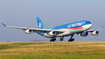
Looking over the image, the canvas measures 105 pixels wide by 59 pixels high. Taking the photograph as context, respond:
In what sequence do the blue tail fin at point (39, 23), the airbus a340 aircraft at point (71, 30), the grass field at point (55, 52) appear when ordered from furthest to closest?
1. the blue tail fin at point (39, 23)
2. the airbus a340 aircraft at point (71, 30)
3. the grass field at point (55, 52)

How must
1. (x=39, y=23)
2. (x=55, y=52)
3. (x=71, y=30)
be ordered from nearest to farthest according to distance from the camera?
(x=55, y=52) < (x=71, y=30) < (x=39, y=23)

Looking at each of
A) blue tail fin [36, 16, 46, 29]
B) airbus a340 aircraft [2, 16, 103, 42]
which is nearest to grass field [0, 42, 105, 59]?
airbus a340 aircraft [2, 16, 103, 42]

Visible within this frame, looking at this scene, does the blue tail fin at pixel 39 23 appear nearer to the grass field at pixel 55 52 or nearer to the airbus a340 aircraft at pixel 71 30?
the airbus a340 aircraft at pixel 71 30

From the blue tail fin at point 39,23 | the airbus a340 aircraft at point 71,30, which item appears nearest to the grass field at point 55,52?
the airbus a340 aircraft at point 71,30

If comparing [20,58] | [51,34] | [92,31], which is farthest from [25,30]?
[20,58]

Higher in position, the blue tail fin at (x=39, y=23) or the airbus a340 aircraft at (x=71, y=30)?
the blue tail fin at (x=39, y=23)

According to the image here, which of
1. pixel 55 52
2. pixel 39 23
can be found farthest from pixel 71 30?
pixel 55 52

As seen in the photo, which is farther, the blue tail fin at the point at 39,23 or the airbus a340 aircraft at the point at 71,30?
the blue tail fin at the point at 39,23

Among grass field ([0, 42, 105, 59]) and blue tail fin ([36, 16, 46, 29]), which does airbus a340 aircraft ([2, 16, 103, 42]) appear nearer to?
blue tail fin ([36, 16, 46, 29])

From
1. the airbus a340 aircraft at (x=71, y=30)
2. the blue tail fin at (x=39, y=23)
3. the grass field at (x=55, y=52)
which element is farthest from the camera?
the blue tail fin at (x=39, y=23)

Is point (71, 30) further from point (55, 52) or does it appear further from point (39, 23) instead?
point (55, 52)

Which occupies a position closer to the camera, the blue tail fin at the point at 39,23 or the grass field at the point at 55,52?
the grass field at the point at 55,52

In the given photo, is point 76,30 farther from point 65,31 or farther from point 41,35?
point 41,35

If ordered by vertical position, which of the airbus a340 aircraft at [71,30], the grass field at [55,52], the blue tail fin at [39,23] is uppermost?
the blue tail fin at [39,23]
